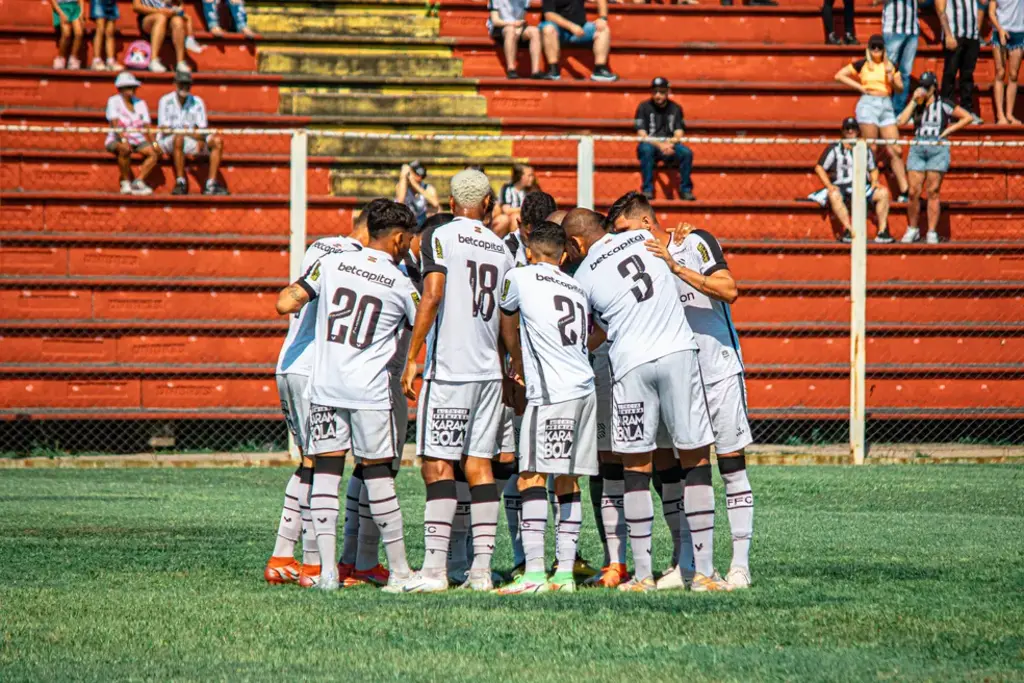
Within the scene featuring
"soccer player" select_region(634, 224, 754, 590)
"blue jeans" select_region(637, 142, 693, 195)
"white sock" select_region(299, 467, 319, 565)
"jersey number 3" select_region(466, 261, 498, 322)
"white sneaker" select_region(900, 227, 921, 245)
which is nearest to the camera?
"soccer player" select_region(634, 224, 754, 590)

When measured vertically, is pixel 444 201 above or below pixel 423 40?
below

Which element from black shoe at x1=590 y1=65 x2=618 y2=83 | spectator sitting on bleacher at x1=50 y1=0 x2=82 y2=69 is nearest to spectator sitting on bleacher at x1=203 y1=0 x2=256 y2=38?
spectator sitting on bleacher at x1=50 y1=0 x2=82 y2=69

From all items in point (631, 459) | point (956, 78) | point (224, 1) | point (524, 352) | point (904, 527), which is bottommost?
point (904, 527)

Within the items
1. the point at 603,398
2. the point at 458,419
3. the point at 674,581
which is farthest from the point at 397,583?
the point at 603,398

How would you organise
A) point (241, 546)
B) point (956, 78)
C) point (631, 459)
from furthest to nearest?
point (956, 78)
point (241, 546)
point (631, 459)

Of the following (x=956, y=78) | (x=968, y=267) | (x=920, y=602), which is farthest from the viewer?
(x=956, y=78)

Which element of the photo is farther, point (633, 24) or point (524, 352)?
point (633, 24)

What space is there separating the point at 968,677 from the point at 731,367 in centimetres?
289

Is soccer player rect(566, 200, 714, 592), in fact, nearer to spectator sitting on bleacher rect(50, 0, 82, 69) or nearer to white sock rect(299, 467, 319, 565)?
white sock rect(299, 467, 319, 565)

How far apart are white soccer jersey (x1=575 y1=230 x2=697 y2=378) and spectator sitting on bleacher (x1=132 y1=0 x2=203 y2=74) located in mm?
12705

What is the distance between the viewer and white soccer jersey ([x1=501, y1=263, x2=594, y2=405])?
8.03 m

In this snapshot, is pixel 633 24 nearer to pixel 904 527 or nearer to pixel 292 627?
pixel 904 527

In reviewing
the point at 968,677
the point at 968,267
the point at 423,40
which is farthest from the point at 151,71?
the point at 968,677

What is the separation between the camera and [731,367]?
834 centimetres
